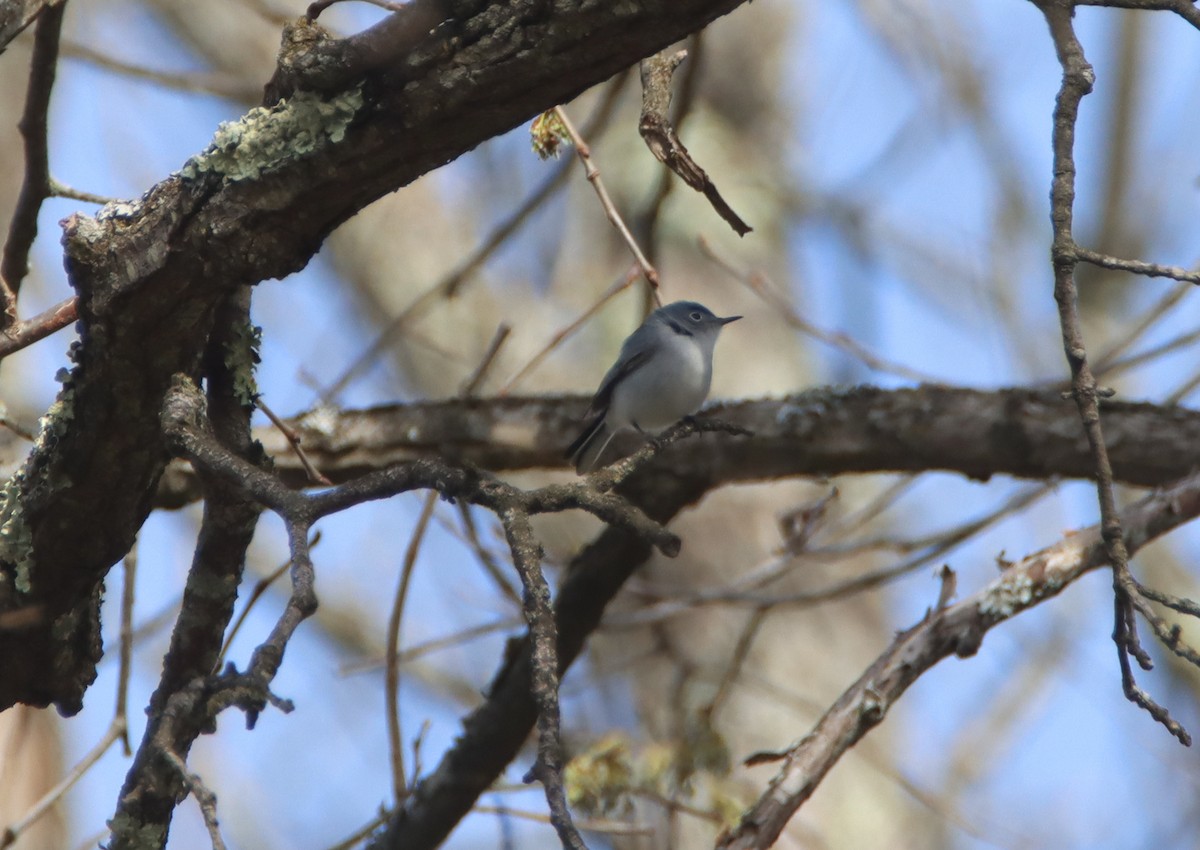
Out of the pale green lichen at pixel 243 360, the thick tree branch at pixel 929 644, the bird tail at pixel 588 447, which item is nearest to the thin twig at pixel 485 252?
the bird tail at pixel 588 447

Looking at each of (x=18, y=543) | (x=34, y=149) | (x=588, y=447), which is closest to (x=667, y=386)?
(x=588, y=447)

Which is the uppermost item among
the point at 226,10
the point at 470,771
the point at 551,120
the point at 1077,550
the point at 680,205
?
the point at 226,10

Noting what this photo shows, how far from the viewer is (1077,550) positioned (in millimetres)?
2773

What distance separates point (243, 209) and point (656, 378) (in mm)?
2608

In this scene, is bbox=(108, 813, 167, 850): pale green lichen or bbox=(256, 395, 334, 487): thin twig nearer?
bbox=(108, 813, 167, 850): pale green lichen

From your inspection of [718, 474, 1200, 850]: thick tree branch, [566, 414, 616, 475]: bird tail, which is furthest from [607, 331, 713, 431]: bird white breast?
[718, 474, 1200, 850]: thick tree branch

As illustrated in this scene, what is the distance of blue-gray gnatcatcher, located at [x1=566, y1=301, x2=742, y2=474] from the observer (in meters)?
3.90

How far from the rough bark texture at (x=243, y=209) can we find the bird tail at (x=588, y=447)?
1.63m

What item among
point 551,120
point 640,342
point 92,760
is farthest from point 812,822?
point 551,120

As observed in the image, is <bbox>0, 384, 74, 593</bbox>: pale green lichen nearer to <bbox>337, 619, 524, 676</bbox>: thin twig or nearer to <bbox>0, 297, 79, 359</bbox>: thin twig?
<bbox>0, 297, 79, 359</bbox>: thin twig

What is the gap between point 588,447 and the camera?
355 cm

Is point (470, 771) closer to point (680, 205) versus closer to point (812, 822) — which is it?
point (812, 822)

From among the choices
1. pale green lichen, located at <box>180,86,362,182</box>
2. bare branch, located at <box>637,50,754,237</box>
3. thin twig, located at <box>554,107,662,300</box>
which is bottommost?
pale green lichen, located at <box>180,86,362,182</box>

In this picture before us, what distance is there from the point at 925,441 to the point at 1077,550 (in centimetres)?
63
